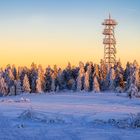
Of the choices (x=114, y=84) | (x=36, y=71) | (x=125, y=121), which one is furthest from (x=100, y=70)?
(x=125, y=121)

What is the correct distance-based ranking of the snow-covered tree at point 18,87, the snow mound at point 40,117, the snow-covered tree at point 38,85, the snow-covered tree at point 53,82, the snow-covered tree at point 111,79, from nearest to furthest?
the snow mound at point 40,117 < the snow-covered tree at point 18,87 < the snow-covered tree at point 111,79 < the snow-covered tree at point 38,85 < the snow-covered tree at point 53,82

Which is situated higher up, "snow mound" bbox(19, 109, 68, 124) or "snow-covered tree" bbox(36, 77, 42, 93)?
"snow-covered tree" bbox(36, 77, 42, 93)

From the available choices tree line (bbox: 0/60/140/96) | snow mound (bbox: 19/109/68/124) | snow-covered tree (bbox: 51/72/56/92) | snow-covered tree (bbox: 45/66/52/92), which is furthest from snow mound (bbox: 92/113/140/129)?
snow-covered tree (bbox: 45/66/52/92)

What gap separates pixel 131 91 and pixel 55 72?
44695 mm

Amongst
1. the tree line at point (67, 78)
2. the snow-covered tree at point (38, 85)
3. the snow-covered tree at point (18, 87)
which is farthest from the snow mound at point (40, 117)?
the snow-covered tree at point (38, 85)

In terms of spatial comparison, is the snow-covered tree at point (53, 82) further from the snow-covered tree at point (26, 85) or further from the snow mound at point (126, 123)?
the snow mound at point (126, 123)

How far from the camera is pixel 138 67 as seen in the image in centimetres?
11300

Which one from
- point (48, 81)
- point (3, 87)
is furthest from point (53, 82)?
point (3, 87)

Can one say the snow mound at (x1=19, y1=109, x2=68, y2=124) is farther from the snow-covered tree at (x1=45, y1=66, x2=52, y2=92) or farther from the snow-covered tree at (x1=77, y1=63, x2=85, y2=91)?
the snow-covered tree at (x1=45, y1=66, x2=52, y2=92)

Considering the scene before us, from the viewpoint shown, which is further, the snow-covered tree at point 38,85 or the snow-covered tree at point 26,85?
the snow-covered tree at point 38,85

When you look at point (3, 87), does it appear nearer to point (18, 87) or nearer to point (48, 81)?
point (18, 87)

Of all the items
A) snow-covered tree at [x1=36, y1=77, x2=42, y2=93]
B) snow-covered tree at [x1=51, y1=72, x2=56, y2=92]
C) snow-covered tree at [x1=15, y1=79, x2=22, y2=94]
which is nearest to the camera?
snow-covered tree at [x1=15, y1=79, x2=22, y2=94]

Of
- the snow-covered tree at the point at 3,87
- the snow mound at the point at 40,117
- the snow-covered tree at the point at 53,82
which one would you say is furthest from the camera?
the snow-covered tree at the point at 53,82

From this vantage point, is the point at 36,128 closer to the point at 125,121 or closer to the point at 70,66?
the point at 125,121
